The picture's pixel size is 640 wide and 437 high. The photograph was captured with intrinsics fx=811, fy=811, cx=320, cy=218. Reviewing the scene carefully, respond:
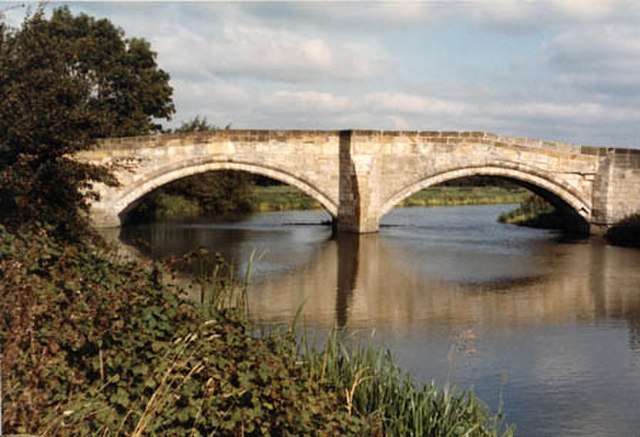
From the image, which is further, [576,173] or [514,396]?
[576,173]

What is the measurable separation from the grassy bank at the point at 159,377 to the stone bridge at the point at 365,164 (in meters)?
16.8

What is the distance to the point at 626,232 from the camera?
22.5 meters

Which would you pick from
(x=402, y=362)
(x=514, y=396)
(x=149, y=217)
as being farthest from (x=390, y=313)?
(x=149, y=217)

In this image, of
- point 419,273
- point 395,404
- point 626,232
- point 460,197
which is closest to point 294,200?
point 460,197

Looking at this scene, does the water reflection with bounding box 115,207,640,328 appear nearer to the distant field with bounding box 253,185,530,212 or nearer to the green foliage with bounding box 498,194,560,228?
the green foliage with bounding box 498,194,560,228

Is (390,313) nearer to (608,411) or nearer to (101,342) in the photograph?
(608,411)

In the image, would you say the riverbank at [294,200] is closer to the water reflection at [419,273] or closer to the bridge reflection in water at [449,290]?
the water reflection at [419,273]

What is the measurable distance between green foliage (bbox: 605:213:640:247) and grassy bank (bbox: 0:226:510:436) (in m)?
17.7

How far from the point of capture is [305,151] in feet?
75.4

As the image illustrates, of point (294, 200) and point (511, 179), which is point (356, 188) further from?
point (294, 200)

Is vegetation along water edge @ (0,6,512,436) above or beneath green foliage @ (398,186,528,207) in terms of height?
above

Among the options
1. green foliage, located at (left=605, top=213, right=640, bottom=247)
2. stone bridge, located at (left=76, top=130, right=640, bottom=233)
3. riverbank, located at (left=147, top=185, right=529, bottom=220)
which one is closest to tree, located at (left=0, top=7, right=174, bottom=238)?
stone bridge, located at (left=76, top=130, right=640, bottom=233)

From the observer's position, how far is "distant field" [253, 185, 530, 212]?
126 feet

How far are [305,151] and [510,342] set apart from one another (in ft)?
46.5
